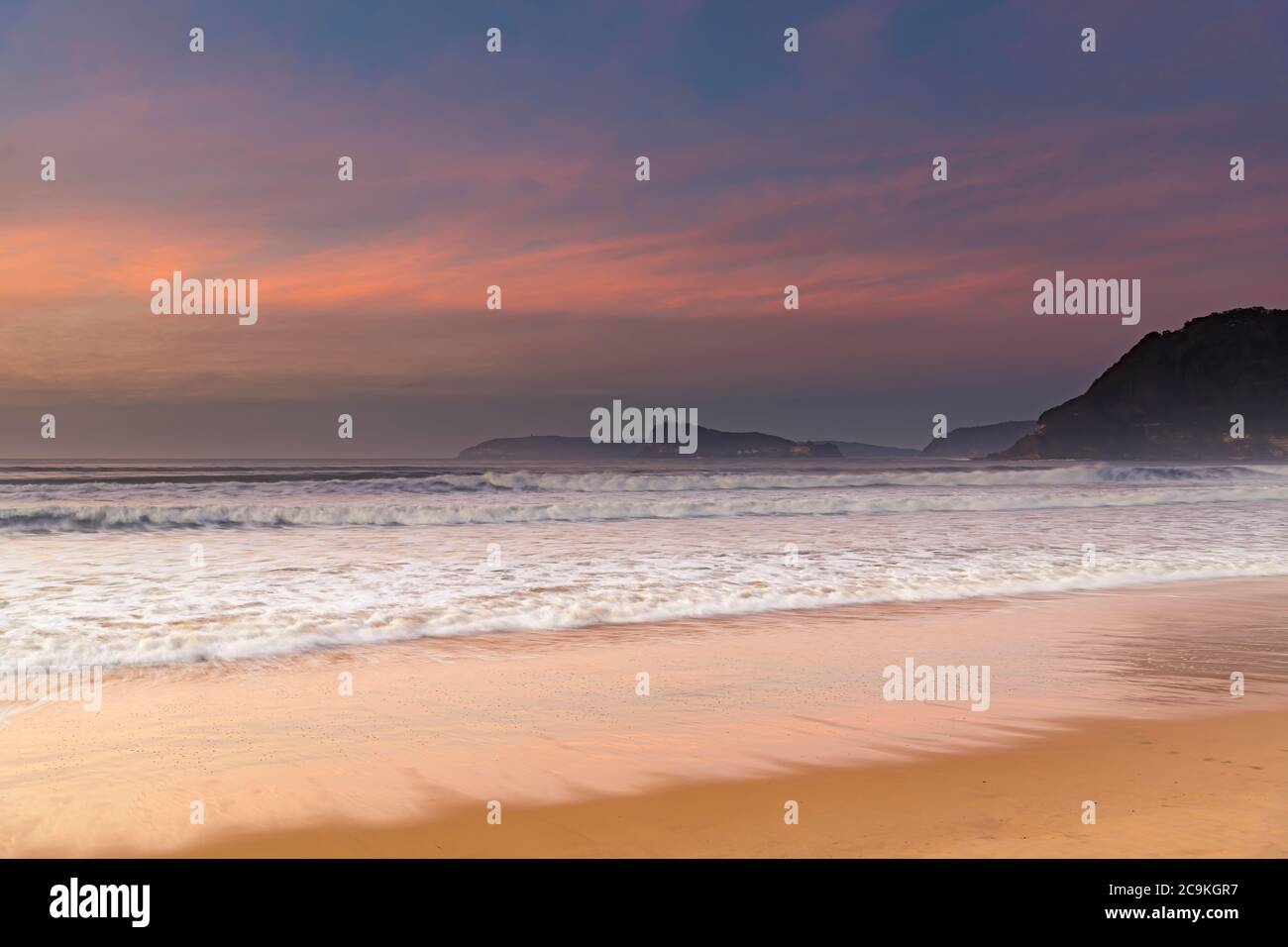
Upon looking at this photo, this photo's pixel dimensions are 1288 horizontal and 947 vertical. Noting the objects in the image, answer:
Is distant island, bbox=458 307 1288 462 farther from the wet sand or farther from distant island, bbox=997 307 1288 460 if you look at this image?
the wet sand

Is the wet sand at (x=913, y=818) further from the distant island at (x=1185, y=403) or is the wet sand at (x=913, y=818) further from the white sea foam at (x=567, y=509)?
the distant island at (x=1185, y=403)

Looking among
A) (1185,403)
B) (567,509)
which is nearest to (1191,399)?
(1185,403)

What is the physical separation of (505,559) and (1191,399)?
15802 cm

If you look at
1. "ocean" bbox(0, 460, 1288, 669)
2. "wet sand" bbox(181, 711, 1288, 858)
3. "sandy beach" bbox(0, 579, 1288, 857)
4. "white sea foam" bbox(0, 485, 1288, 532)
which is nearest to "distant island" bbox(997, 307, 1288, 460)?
"white sea foam" bbox(0, 485, 1288, 532)

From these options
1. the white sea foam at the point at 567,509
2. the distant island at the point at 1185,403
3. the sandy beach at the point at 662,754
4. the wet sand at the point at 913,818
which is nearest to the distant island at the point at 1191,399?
the distant island at the point at 1185,403

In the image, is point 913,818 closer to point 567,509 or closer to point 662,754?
point 662,754

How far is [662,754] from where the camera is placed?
543 cm

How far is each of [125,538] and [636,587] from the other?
1196cm

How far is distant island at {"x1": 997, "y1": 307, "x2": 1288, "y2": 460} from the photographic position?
133 metres

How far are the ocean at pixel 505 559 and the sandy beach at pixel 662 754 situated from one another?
141 cm

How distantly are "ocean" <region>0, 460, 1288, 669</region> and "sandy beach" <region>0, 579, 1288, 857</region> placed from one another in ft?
4.63
